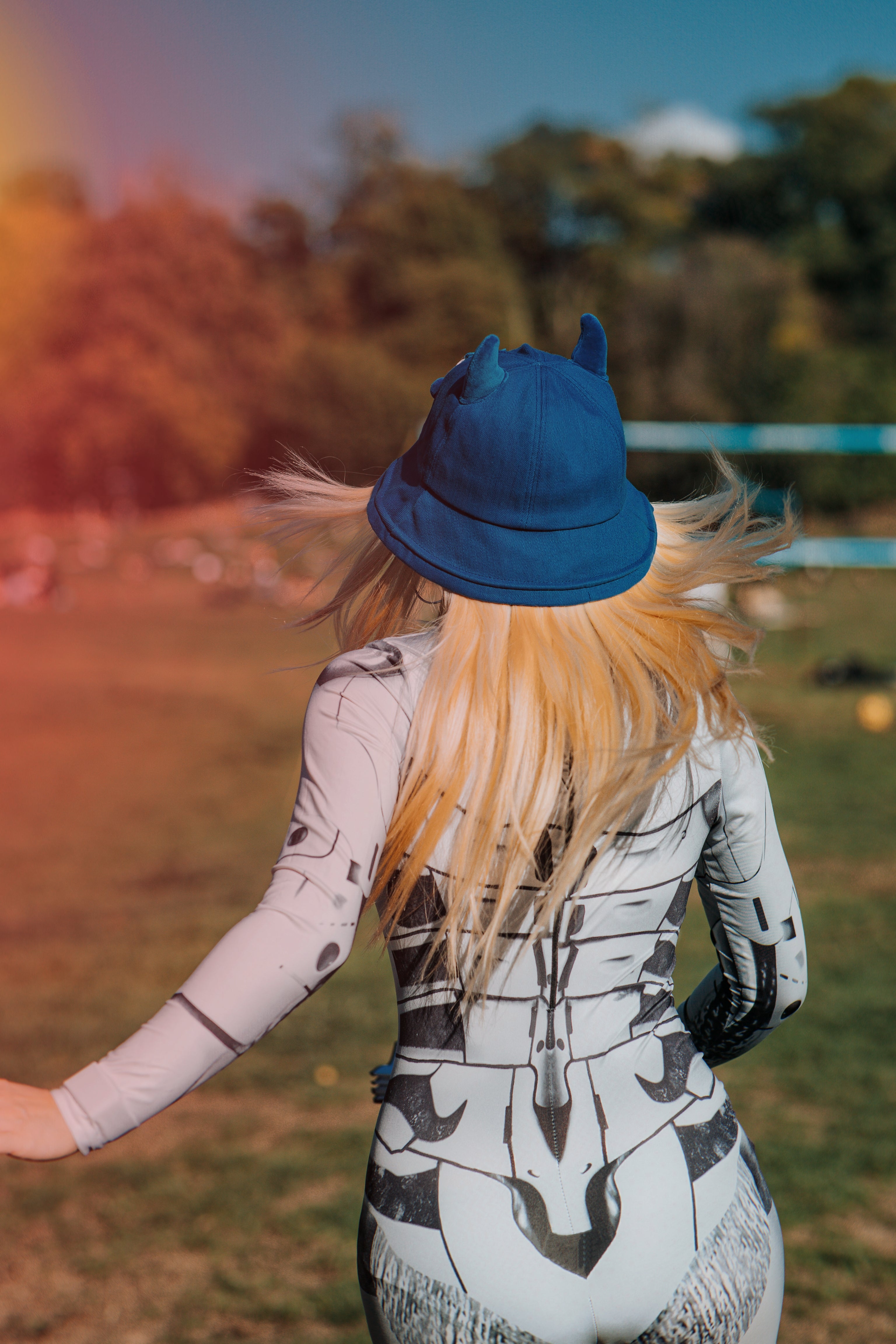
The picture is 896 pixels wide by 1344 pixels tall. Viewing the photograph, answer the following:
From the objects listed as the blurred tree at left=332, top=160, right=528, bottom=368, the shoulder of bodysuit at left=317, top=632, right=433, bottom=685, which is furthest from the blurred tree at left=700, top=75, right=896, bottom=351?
the shoulder of bodysuit at left=317, top=632, right=433, bottom=685

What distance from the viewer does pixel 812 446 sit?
14891mm

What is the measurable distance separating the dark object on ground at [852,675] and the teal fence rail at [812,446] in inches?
86.5

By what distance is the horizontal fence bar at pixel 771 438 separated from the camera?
1493 cm

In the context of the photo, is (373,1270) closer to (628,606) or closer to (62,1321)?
(628,606)

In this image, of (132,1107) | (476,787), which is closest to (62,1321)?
(132,1107)

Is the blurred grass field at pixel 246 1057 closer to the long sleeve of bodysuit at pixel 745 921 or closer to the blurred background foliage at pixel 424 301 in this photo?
the long sleeve of bodysuit at pixel 745 921

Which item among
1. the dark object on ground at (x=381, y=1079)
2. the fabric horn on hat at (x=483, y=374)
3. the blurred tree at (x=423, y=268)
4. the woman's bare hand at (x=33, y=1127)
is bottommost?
the dark object on ground at (x=381, y=1079)

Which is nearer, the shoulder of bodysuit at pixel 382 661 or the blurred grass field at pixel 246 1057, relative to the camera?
the shoulder of bodysuit at pixel 382 661

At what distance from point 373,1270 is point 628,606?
31.1 inches

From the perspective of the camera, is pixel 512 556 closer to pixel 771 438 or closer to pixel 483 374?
pixel 483 374

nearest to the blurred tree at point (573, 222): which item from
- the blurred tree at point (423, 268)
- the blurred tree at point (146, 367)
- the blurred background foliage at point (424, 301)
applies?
the blurred background foliage at point (424, 301)

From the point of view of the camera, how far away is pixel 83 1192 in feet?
11.7

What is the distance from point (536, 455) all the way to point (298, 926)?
0.54 meters

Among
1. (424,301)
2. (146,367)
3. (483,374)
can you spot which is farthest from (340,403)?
(483,374)
